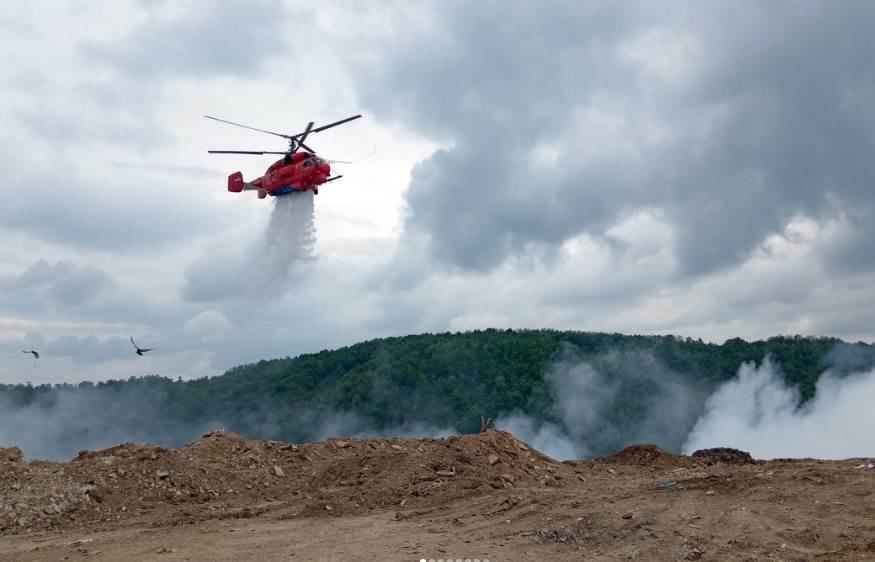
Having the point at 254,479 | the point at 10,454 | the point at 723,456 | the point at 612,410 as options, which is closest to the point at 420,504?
the point at 254,479

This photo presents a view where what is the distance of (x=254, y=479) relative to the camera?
21281 millimetres

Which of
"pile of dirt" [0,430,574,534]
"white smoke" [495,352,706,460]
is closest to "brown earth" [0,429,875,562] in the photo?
"pile of dirt" [0,430,574,534]

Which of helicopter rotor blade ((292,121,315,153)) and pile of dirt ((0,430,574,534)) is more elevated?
helicopter rotor blade ((292,121,315,153))

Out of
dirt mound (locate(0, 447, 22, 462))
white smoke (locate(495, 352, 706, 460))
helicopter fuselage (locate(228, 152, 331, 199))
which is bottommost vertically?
white smoke (locate(495, 352, 706, 460))

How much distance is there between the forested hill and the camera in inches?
2694

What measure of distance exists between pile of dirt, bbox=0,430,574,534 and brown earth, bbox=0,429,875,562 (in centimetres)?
5

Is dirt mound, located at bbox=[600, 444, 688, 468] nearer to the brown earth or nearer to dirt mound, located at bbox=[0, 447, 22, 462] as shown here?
the brown earth

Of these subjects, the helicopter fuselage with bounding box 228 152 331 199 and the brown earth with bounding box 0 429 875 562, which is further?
the helicopter fuselage with bounding box 228 152 331 199

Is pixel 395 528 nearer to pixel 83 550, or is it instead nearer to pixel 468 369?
pixel 83 550

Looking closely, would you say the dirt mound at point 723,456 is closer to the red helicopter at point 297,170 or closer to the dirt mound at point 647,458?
the dirt mound at point 647,458

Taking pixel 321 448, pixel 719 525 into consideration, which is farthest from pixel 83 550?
pixel 719 525

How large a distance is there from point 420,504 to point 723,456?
36.1ft

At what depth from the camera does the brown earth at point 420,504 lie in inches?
529

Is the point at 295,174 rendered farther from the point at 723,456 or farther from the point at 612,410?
the point at 612,410
